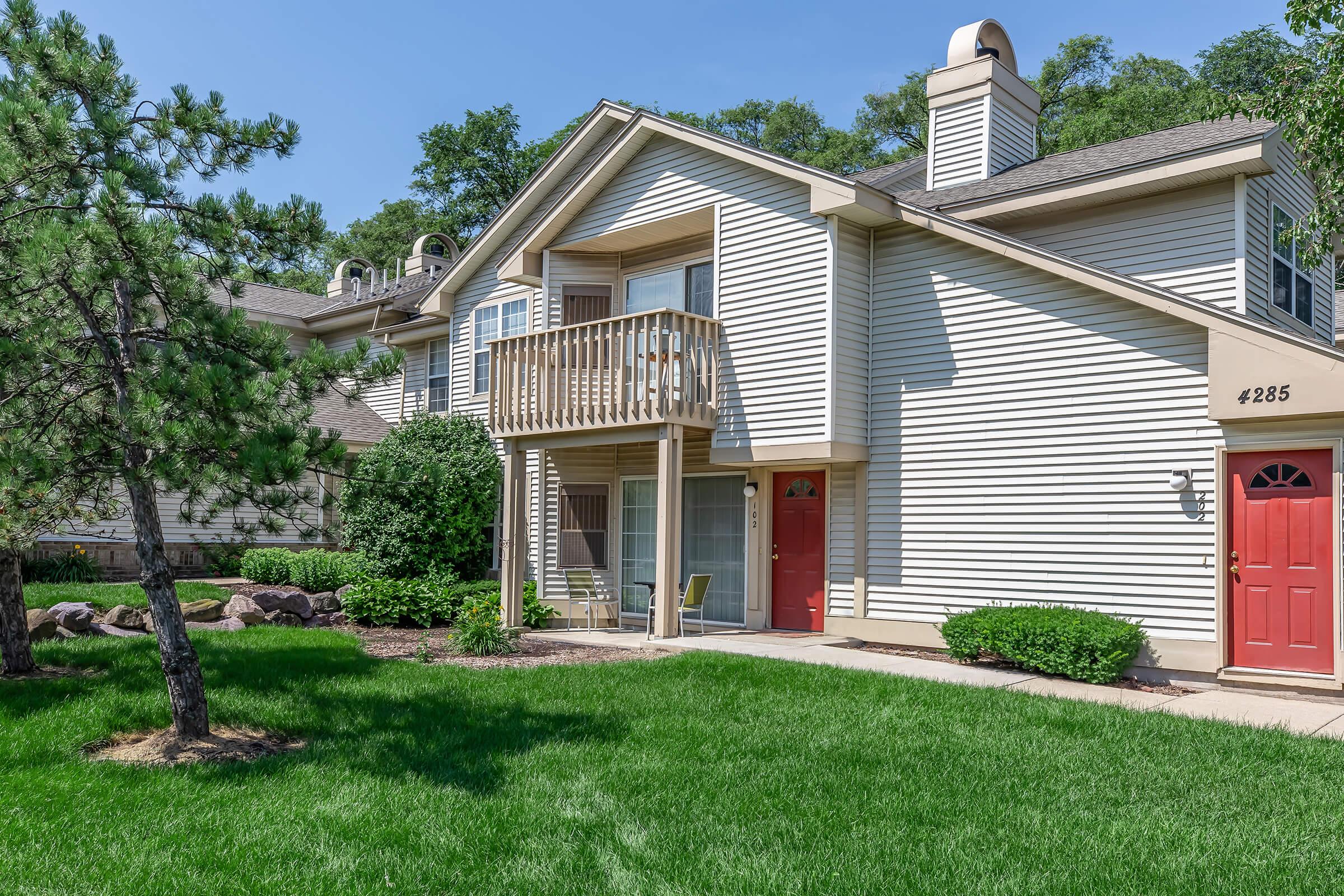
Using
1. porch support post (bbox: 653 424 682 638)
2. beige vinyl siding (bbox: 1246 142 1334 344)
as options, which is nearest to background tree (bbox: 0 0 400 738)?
porch support post (bbox: 653 424 682 638)

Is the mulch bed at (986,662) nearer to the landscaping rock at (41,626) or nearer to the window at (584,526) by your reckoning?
the window at (584,526)

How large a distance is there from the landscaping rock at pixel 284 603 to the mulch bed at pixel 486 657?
1.23 m

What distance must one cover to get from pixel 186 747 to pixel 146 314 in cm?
292

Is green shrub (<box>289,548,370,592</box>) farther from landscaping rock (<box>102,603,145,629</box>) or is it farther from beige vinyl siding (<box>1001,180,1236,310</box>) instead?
beige vinyl siding (<box>1001,180,1236,310</box>)

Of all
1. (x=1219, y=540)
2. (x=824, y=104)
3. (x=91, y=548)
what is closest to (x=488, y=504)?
(x=91, y=548)

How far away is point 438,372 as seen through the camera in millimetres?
19719

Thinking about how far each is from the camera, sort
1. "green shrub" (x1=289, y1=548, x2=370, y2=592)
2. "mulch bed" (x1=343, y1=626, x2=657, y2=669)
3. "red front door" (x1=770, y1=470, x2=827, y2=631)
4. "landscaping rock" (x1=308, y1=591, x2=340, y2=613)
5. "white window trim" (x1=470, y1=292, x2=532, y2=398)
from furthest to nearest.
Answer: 1. "green shrub" (x1=289, y1=548, x2=370, y2=592)
2. "white window trim" (x1=470, y1=292, x2=532, y2=398)
3. "landscaping rock" (x1=308, y1=591, x2=340, y2=613)
4. "red front door" (x1=770, y1=470, x2=827, y2=631)
5. "mulch bed" (x1=343, y1=626, x2=657, y2=669)

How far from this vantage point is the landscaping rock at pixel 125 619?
446 inches

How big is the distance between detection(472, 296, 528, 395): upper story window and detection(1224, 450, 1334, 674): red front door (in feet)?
36.9

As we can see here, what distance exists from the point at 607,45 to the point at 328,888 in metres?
16.8

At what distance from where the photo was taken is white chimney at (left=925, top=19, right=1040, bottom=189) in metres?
14.6

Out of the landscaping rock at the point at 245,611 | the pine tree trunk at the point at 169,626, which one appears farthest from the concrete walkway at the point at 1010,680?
the pine tree trunk at the point at 169,626

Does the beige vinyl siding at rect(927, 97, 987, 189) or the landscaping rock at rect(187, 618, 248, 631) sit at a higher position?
the beige vinyl siding at rect(927, 97, 987, 189)

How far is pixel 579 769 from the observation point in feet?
20.3
